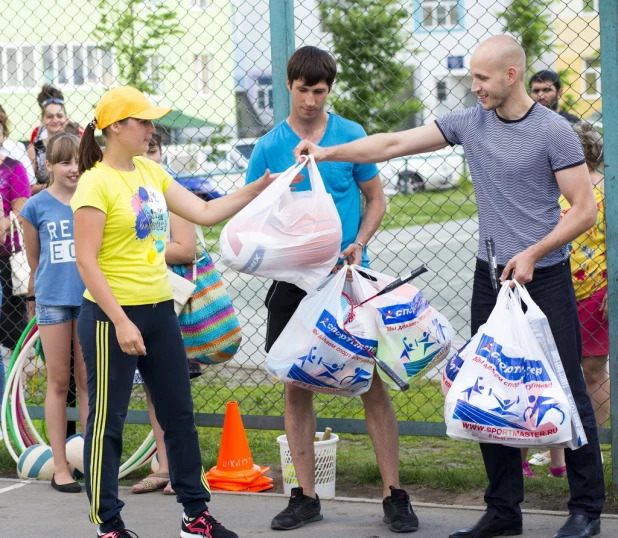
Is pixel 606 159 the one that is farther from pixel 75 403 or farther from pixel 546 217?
pixel 75 403

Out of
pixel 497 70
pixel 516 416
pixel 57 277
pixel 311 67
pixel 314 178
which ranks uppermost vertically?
pixel 311 67

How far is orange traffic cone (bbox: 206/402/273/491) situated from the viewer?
4.93 meters

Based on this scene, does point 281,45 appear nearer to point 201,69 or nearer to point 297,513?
point 297,513

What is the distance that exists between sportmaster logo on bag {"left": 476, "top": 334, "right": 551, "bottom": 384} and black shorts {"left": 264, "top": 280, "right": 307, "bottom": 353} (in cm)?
102

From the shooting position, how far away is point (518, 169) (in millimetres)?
3764

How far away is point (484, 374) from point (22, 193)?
11.9 ft

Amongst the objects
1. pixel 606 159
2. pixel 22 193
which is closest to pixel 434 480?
pixel 606 159

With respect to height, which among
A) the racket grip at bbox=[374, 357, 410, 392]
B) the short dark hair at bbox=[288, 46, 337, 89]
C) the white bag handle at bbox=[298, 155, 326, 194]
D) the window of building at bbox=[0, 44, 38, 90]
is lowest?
the racket grip at bbox=[374, 357, 410, 392]

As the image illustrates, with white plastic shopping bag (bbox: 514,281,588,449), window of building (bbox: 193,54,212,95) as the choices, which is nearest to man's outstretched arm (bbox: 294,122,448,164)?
white plastic shopping bag (bbox: 514,281,588,449)

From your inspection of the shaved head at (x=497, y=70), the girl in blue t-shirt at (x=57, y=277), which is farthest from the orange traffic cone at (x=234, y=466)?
the shaved head at (x=497, y=70)

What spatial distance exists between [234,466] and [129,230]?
5.53 ft

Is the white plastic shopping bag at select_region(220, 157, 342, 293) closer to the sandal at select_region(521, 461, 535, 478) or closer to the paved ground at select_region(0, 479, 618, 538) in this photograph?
the paved ground at select_region(0, 479, 618, 538)

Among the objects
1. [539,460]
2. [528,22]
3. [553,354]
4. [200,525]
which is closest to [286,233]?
[553,354]

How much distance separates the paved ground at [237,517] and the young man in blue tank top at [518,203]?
25 centimetres
